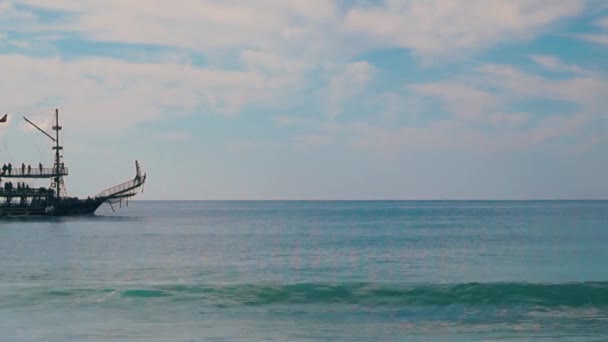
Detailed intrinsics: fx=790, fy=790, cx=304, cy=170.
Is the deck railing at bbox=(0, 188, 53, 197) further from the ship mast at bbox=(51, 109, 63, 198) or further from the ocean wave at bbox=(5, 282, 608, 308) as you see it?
the ocean wave at bbox=(5, 282, 608, 308)

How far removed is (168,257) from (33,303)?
20429 millimetres

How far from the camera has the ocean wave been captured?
27.2m

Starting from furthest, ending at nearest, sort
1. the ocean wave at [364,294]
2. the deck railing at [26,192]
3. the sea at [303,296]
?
the deck railing at [26,192] → the ocean wave at [364,294] → the sea at [303,296]

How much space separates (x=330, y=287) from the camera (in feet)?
97.9

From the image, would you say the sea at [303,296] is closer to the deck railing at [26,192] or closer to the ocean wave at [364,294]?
the ocean wave at [364,294]

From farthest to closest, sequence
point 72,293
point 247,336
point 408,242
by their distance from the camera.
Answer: point 408,242 < point 72,293 < point 247,336

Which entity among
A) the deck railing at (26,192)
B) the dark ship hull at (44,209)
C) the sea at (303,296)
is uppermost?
the deck railing at (26,192)

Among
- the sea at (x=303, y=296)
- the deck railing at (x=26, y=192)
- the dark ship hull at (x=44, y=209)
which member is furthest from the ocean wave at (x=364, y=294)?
the dark ship hull at (x=44, y=209)

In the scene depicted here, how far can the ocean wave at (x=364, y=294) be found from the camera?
89.4 feet

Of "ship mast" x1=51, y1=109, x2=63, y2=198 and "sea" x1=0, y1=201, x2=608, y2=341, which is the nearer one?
"sea" x1=0, y1=201, x2=608, y2=341

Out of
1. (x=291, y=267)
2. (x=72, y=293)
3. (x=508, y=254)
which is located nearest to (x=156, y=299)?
(x=72, y=293)

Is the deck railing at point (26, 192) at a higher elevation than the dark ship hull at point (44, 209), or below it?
higher

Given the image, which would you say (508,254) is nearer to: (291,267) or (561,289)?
(291,267)

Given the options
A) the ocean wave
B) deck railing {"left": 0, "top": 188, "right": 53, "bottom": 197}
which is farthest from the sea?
deck railing {"left": 0, "top": 188, "right": 53, "bottom": 197}
